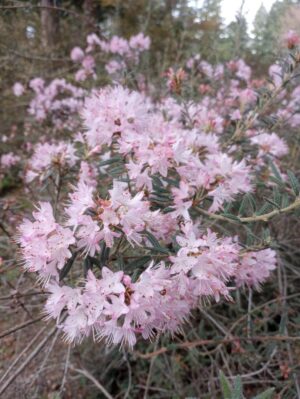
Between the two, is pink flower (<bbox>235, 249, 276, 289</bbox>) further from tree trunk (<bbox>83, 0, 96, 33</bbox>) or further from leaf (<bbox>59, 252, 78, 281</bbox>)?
tree trunk (<bbox>83, 0, 96, 33</bbox>)

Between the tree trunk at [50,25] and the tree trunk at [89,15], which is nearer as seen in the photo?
the tree trunk at [89,15]

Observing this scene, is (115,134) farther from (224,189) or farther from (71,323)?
(71,323)

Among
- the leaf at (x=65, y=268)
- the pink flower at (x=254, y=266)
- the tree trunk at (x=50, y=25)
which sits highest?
the leaf at (x=65, y=268)

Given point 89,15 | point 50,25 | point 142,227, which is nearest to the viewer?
point 142,227

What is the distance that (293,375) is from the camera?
1.88 meters

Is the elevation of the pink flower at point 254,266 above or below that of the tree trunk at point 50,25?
above

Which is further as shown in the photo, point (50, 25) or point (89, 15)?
point (50, 25)

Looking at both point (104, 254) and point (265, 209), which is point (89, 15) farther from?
point (104, 254)

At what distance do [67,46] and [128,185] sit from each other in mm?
6226

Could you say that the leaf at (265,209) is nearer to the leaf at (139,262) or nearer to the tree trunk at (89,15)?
the leaf at (139,262)

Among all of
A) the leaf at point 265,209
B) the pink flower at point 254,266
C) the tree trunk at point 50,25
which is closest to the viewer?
the leaf at point 265,209

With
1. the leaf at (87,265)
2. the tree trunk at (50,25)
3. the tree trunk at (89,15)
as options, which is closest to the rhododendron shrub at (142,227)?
the leaf at (87,265)

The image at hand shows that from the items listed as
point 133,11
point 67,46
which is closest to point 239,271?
point 67,46

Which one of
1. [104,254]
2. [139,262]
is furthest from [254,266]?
[104,254]
